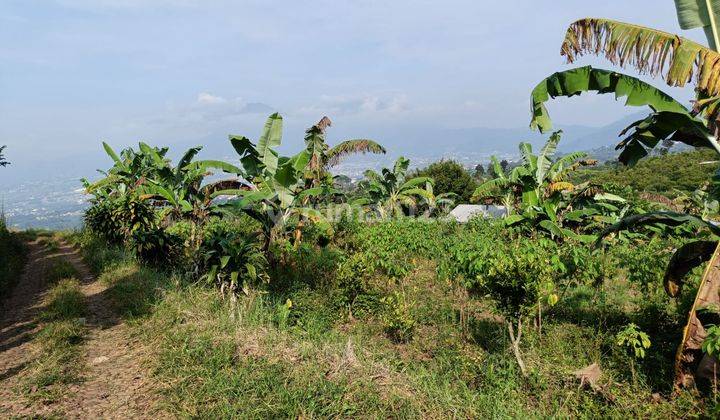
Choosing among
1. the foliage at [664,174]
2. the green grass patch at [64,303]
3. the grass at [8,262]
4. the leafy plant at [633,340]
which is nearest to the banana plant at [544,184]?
the leafy plant at [633,340]

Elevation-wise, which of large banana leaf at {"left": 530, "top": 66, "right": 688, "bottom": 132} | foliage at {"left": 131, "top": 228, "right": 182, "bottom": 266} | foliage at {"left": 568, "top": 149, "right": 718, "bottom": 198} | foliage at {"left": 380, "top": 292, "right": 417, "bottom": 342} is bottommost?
foliage at {"left": 568, "top": 149, "right": 718, "bottom": 198}

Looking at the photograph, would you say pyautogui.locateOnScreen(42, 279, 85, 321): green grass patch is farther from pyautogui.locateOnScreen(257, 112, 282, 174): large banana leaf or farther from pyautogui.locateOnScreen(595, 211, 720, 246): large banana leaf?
pyautogui.locateOnScreen(595, 211, 720, 246): large banana leaf

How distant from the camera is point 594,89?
16.9 ft

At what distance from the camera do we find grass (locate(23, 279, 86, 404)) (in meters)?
4.61

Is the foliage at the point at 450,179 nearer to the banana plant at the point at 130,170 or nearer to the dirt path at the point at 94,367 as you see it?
the banana plant at the point at 130,170

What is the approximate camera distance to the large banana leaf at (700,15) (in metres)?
4.78

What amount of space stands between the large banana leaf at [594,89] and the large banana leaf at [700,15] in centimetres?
90

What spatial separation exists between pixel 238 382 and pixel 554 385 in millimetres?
3311

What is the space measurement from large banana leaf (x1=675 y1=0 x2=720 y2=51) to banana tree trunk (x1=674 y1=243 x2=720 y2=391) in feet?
8.09

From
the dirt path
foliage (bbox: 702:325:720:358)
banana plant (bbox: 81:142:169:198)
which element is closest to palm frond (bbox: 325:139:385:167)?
banana plant (bbox: 81:142:169:198)

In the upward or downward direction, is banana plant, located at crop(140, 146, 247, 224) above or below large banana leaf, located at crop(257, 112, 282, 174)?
below

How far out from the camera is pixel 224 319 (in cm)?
593

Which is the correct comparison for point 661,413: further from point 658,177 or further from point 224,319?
point 658,177

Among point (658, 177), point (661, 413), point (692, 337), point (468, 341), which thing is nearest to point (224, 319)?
point (468, 341)
